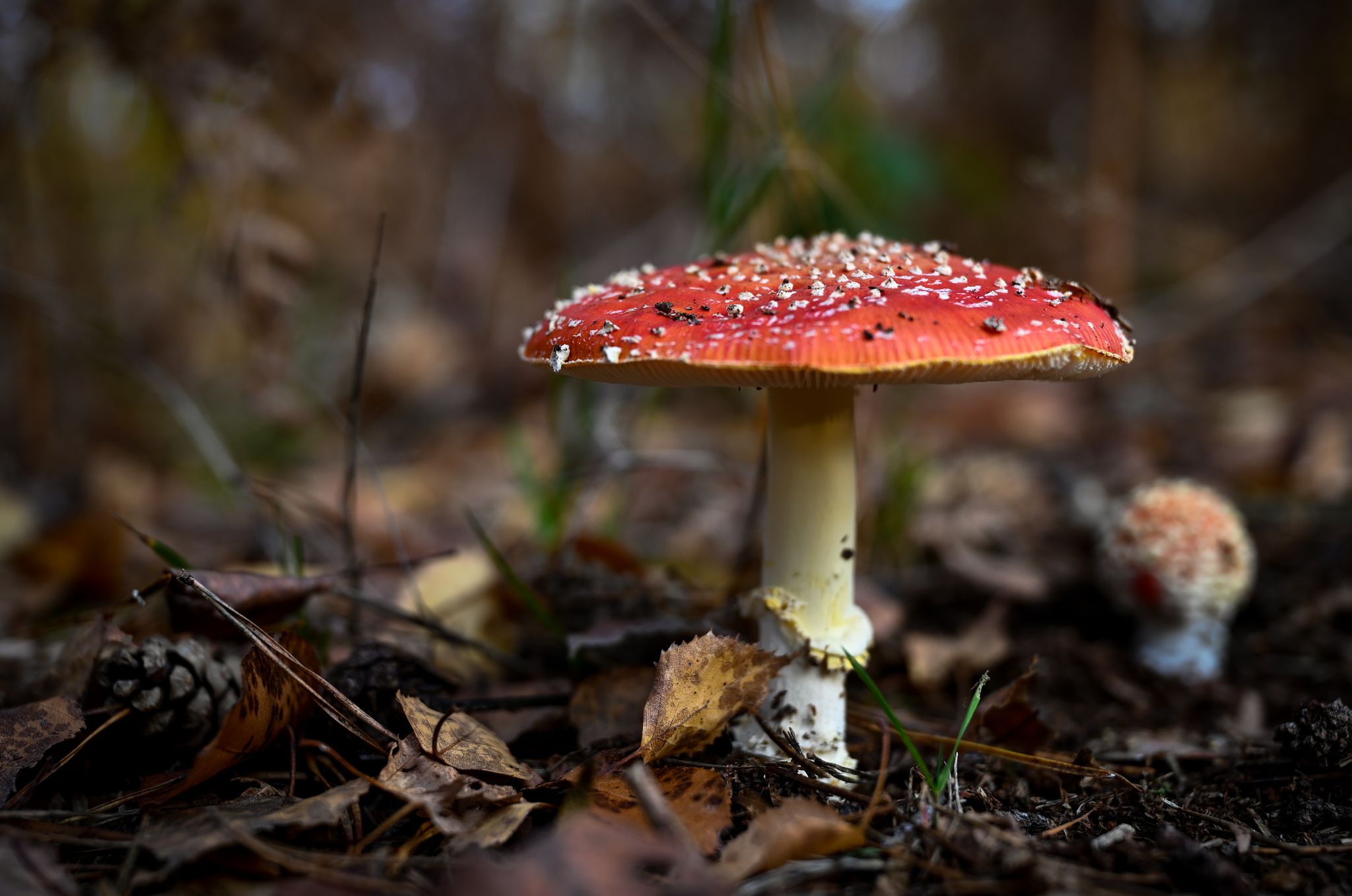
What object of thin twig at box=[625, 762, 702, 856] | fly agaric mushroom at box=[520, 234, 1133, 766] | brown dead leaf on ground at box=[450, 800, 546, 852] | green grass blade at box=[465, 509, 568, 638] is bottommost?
brown dead leaf on ground at box=[450, 800, 546, 852]

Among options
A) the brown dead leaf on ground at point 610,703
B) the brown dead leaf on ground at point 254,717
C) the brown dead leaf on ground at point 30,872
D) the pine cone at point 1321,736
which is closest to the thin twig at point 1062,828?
the pine cone at point 1321,736

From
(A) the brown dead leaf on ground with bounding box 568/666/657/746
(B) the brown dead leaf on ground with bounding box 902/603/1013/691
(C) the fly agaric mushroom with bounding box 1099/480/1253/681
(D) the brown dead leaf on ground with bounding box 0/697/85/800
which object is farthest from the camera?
(C) the fly agaric mushroom with bounding box 1099/480/1253/681

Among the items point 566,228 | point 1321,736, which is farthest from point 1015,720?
point 566,228

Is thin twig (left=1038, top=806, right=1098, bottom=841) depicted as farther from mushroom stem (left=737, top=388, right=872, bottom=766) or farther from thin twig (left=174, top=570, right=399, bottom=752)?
thin twig (left=174, top=570, right=399, bottom=752)

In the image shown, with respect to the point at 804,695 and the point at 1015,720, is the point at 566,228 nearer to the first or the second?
the point at 804,695

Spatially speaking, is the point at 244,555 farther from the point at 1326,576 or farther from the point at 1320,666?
the point at 1326,576

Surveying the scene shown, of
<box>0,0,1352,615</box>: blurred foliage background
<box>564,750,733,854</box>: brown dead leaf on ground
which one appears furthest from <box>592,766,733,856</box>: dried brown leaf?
<box>0,0,1352,615</box>: blurred foliage background

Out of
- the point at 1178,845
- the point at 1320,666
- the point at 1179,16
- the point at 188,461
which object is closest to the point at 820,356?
the point at 1178,845

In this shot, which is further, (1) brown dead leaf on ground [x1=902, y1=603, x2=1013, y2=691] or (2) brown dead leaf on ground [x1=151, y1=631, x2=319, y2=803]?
(1) brown dead leaf on ground [x1=902, y1=603, x2=1013, y2=691]
